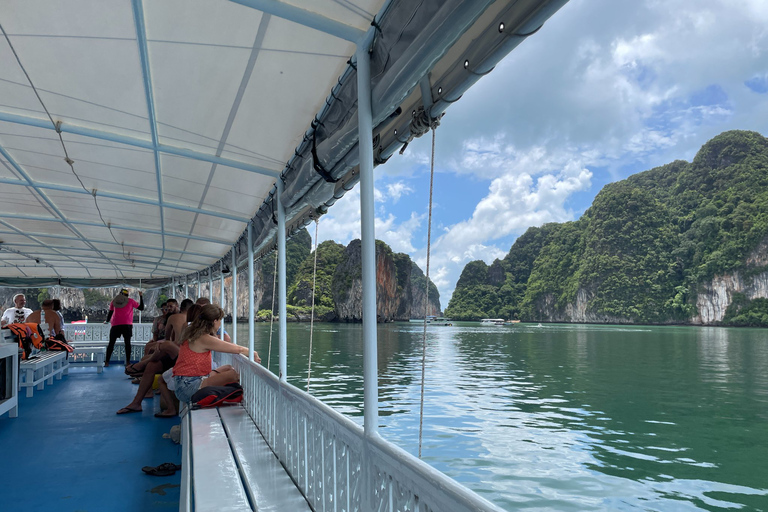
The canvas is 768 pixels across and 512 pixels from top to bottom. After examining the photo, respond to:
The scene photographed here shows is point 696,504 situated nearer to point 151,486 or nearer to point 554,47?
point 151,486

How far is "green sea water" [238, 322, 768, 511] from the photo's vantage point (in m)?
9.00

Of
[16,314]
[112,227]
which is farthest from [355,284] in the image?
[112,227]

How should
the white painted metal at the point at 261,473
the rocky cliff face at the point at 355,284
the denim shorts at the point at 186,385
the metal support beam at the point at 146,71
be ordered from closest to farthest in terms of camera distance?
→ the metal support beam at the point at 146,71 < the white painted metal at the point at 261,473 < the denim shorts at the point at 186,385 < the rocky cliff face at the point at 355,284

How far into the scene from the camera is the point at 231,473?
98.0 inches

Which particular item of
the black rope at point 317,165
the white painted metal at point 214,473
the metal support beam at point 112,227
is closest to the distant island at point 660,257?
the metal support beam at point 112,227

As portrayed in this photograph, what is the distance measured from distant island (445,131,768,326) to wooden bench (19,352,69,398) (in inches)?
2926

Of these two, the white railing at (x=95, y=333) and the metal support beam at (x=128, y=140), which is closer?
the metal support beam at (x=128, y=140)

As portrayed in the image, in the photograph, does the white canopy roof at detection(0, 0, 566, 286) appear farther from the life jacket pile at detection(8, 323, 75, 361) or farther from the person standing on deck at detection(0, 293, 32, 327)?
the person standing on deck at detection(0, 293, 32, 327)

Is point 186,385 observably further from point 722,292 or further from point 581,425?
point 722,292

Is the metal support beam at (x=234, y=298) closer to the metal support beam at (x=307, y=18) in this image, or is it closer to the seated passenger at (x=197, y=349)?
the seated passenger at (x=197, y=349)

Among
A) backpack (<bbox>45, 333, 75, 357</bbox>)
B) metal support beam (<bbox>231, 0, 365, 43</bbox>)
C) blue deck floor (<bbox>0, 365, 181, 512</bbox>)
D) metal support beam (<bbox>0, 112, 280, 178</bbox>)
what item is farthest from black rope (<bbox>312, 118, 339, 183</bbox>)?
backpack (<bbox>45, 333, 75, 357</bbox>)

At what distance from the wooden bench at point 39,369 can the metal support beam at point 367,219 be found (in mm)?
5474

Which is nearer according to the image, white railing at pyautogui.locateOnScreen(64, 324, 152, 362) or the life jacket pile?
the life jacket pile

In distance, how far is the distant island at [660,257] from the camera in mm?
68438
